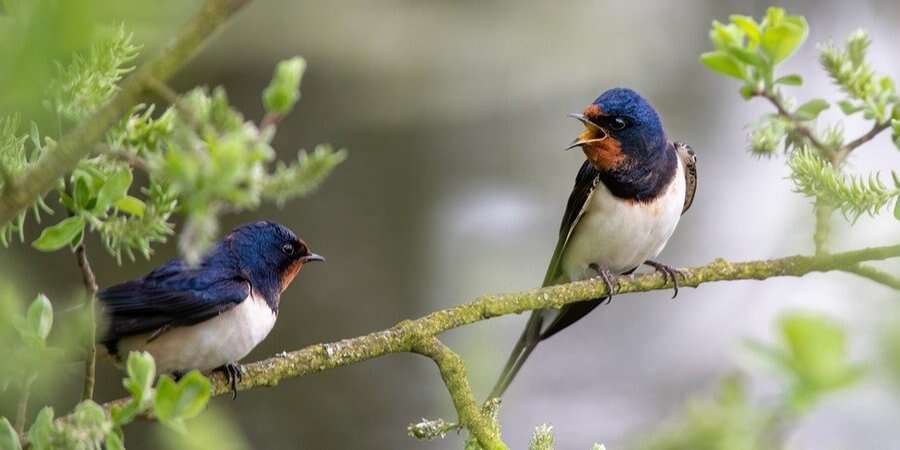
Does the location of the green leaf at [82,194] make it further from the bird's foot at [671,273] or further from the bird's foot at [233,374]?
the bird's foot at [671,273]

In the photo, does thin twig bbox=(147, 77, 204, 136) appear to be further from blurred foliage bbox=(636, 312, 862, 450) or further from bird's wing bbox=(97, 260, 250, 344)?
bird's wing bbox=(97, 260, 250, 344)

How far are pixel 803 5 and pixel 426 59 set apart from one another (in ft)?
3.67

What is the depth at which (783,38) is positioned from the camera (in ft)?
1.78

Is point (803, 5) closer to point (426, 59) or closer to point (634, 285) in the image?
point (426, 59)

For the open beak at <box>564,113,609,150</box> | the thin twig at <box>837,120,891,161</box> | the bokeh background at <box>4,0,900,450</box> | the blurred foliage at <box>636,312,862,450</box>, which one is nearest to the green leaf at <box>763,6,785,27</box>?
the thin twig at <box>837,120,891,161</box>

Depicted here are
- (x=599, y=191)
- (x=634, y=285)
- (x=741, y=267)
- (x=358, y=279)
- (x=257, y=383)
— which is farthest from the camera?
(x=358, y=279)

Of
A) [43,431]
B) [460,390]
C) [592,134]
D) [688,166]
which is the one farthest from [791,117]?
[688,166]

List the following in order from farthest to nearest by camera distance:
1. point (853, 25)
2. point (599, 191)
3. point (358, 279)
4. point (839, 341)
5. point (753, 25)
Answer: point (853, 25), point (358, 279), point (599, 191), point (753, 25), point (839, 341)

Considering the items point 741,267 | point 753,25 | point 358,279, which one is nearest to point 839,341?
point 753,25

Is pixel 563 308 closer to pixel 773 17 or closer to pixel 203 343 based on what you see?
pixel 203 343

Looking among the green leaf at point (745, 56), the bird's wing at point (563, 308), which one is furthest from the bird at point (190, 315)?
the green leaf at point (745, 56)

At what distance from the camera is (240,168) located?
0.30m

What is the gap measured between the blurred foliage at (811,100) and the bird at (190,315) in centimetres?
56

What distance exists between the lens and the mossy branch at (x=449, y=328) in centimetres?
83
